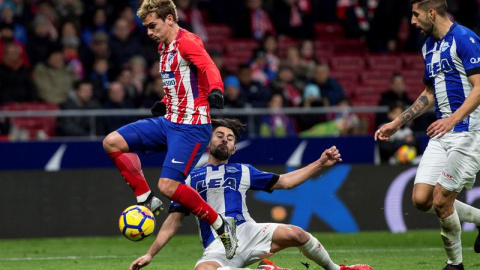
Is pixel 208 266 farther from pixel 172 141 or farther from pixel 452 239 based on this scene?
pixel 452 239

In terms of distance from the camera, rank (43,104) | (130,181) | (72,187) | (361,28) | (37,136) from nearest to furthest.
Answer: (130,181) → (72,187) → (37,136) → (43,104) → (361,28)

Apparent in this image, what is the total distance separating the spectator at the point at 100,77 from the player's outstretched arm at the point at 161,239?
806cm

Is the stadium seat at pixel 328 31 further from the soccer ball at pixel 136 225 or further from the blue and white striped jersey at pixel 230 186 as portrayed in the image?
the soccer ball at pixel 136 225

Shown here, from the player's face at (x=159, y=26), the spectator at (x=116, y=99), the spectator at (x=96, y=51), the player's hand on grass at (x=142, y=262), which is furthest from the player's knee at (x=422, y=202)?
the spectator at (x=96, y=51)

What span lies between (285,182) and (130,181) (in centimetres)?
143

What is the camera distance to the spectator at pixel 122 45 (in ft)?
56.0

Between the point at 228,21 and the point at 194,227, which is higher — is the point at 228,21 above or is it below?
above

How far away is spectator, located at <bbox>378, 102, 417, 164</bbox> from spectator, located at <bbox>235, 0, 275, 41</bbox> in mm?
4693

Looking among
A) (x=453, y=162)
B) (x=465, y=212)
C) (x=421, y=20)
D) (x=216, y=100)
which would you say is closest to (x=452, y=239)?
(x=453, y=162)

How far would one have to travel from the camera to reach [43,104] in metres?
15.5

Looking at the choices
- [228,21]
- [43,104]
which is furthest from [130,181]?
[228,21]

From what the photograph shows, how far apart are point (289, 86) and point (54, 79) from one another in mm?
4049

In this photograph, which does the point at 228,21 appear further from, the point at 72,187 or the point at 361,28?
the point at 72,187

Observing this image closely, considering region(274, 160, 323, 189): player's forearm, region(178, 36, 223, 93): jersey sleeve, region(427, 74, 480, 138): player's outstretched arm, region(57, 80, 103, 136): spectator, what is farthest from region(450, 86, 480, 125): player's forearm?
region(57, 80, 103, 136): spectator
